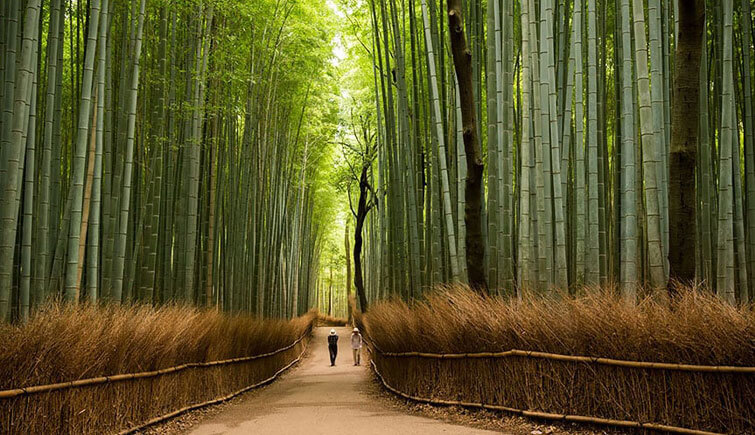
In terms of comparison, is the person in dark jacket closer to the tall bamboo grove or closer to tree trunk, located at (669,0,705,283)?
the tall bamboo grove

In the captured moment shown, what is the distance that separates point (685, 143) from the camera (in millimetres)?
4070

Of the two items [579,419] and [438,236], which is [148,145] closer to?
[438,236]

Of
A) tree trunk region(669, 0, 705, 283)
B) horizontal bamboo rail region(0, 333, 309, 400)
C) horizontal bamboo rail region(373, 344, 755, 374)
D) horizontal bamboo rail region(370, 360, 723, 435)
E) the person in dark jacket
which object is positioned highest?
tree trunk region(669, 0, 705, 283)

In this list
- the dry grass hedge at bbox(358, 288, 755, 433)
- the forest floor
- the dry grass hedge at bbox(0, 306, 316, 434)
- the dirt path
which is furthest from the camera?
the dirt path

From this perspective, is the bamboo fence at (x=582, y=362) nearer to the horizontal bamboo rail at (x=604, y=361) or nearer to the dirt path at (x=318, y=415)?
the horizontal bamboo rail at (x=604, y=361)

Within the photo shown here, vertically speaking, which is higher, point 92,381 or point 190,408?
point 92,381

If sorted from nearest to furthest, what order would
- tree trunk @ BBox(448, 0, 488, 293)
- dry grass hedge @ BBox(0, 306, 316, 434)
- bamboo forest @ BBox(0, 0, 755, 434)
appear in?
dry grass hedge @ BBox(0, 306, 316, 434)
bamboo forest @ BBox(0, 0, 755, 434)
tree trunk @ BBox(448, 0, 488, 293)

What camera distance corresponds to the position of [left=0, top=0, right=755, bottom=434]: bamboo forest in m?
3.89

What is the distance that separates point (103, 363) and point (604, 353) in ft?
9.98

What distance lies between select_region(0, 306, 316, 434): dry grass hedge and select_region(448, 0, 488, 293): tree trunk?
2.54 meters

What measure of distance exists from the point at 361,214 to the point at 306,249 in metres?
5.48

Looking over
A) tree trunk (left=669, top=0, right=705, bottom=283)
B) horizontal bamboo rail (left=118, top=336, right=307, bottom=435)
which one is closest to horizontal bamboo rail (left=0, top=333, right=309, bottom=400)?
horizontal bamboo rail (left=118, top=336, right=307, bottom=435)

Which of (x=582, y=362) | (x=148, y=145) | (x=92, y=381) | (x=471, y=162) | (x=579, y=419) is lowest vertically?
(x=579, y=419)

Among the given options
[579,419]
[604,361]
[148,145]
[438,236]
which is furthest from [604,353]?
[148,145]
